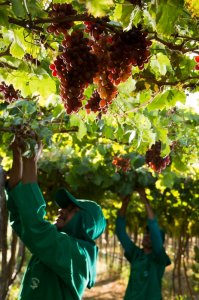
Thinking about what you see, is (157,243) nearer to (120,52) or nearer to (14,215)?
(14,215)

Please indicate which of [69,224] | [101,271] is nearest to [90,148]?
[69,224]

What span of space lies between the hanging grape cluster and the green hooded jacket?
85cm

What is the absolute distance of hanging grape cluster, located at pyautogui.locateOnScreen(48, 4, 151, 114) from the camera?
1.78 metres

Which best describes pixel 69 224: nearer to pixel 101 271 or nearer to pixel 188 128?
pixel 188 128

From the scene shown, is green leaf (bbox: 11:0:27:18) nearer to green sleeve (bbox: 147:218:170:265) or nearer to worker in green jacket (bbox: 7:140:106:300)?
worker in green jacket (bbox: 7:140:106:300)

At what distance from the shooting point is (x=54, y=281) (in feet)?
9.17

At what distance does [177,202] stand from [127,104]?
6.53 meters

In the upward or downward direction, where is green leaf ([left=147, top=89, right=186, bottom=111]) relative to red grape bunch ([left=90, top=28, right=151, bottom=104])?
upward

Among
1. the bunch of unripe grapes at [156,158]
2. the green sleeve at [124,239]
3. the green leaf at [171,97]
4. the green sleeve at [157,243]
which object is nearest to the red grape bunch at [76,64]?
the green leaf at [171,97]

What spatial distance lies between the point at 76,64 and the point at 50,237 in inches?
45.8

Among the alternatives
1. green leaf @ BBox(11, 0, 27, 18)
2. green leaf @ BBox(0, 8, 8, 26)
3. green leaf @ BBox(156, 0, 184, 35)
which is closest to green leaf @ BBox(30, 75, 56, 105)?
green leaf @ BBox(0, 8, 8, 26)

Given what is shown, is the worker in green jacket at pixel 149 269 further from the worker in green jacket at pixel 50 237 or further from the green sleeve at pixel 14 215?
the green sleeve at pixel 14 215

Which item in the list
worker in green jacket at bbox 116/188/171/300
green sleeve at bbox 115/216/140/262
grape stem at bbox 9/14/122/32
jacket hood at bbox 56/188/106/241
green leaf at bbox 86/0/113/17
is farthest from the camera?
green sleeve at bbox 115/216/140/262

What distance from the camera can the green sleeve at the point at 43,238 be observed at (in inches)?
99.3
